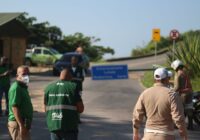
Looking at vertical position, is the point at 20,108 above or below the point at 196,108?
above

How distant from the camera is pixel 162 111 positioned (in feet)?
23.1

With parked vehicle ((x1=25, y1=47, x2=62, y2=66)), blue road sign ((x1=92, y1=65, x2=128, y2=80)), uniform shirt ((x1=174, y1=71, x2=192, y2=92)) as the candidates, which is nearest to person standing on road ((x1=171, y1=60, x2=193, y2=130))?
uniform shirt ((x1=174, y1=71, x2=192, y2=92))

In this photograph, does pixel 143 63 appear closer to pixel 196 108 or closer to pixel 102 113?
pixel 102 113

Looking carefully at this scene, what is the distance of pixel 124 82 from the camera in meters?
29.0

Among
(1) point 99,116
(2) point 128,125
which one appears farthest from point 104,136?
(1) point 99,116

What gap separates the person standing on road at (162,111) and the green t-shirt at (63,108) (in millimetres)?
1003

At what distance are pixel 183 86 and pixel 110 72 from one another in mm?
3287

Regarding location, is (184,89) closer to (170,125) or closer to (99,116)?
(99,116)

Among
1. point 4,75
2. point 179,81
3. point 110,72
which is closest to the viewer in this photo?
point 179,81

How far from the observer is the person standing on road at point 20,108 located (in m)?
7.57

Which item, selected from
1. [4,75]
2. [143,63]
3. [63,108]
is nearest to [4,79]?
[4,75]

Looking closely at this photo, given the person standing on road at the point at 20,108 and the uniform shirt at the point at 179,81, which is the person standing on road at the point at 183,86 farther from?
the person standing on road at the point at 20,108

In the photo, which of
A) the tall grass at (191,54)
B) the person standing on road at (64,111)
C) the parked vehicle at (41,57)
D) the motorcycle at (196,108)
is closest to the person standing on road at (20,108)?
the person standing on road at (64,111)

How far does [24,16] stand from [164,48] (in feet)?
55.6
